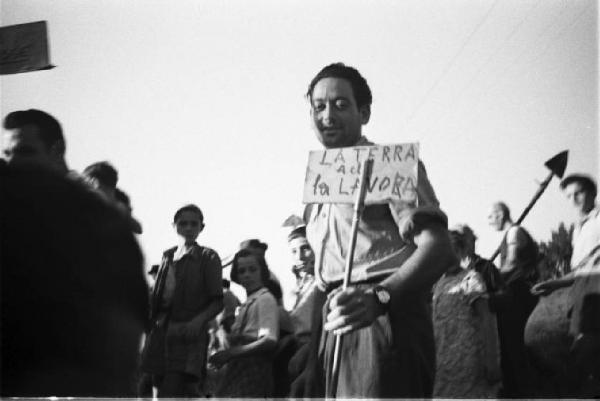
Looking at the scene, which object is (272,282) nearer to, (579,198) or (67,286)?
(579,198)

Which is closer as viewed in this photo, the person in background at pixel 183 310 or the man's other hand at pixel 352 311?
the man's other hand at pixel 352 311

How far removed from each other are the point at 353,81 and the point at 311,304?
1.06 metres

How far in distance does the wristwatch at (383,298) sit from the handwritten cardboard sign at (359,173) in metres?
0.45

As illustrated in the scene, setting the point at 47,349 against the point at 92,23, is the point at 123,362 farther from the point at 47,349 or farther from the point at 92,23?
the point at 92,23

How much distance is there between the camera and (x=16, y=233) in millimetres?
1878

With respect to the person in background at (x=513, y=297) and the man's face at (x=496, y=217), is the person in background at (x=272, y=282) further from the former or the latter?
the man's face at (x=496, y=217)

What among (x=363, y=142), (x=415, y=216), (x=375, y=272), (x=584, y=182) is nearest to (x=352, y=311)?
(x=375, y=272)

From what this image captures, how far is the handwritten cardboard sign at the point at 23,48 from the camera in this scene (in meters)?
4.38

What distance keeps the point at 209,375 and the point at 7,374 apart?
218 cm

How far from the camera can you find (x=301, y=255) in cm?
425

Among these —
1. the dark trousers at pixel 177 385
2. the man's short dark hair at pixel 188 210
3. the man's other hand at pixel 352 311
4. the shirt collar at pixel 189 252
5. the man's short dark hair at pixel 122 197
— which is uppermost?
the man's short dark hair at pixel 122 197

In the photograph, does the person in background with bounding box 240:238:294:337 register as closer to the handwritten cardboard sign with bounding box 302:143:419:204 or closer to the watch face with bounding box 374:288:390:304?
the handwritten cardboard sign with bounding box 302:143:419:204

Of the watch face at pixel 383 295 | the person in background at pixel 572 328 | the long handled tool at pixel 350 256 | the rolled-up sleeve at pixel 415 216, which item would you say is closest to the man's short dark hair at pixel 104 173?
the long handled tool at pixel 350 256

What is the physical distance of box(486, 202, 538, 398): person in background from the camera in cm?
393
